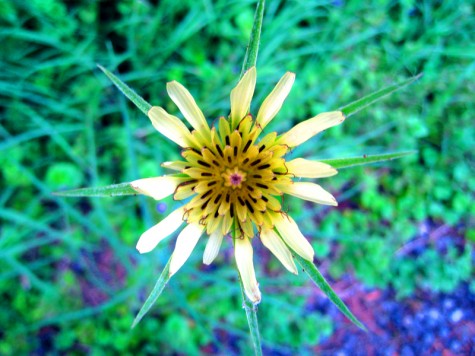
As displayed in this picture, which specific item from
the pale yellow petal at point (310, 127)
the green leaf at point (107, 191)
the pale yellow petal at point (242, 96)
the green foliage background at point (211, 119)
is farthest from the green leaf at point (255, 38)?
the green foliage background at point (211, 119)

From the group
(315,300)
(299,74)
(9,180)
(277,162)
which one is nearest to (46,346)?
(9,180)

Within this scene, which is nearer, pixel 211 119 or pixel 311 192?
pixel 311 192

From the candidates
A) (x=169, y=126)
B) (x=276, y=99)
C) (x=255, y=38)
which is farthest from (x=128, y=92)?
(x=276, y=99)

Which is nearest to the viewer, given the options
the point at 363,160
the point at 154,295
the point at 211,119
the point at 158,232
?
the point at 154,295

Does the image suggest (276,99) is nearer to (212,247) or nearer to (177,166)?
(177,166)

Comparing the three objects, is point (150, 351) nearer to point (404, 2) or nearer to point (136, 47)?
point (136, 47)

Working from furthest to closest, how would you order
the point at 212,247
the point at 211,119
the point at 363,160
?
1. the point at 211,119
2. the point at 212,247
3. the point at 363,160

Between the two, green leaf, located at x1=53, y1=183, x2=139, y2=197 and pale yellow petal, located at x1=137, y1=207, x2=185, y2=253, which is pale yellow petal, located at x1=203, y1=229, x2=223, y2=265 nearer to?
pale yellow petal, located at x1=137, y1=207, x2=185, y2=253
